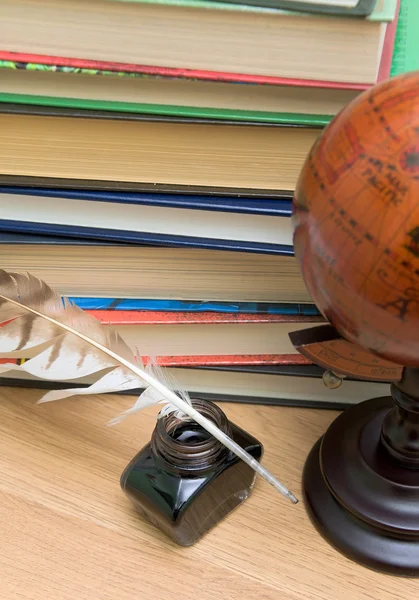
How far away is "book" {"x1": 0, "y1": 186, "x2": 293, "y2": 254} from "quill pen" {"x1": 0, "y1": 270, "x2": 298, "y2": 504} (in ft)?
0.26

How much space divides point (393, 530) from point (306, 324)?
24 centimetres

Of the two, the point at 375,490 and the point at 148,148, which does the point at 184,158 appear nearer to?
the point at 148,148

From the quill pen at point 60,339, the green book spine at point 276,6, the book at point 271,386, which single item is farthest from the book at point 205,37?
the book at point 271,386

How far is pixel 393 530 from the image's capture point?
66 cm

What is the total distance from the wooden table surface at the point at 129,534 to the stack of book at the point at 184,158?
4.2 inches

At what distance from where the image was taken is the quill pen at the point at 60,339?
73 cm

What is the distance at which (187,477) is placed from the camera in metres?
0.68

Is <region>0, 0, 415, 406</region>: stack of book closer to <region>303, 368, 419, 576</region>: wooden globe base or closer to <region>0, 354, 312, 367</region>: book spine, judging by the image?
<region>0, 354, 312, 367</region>: book spine

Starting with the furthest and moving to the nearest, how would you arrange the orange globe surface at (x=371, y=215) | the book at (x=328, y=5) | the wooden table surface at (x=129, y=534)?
1. the wooden table surface at (x=129, y=534)
2. the book at (x=328, y=5)
3. the orange globe surface at (x=371, y=215)

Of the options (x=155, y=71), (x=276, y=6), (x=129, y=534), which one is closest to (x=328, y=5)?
(x=276, y=6)

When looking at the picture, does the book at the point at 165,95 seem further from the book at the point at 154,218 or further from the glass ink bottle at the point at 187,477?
→ the glass ink bottle at the point at 187,477

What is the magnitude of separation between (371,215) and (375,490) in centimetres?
36

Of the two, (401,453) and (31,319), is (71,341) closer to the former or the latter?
(31,319)

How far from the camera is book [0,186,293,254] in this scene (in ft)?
2.37
